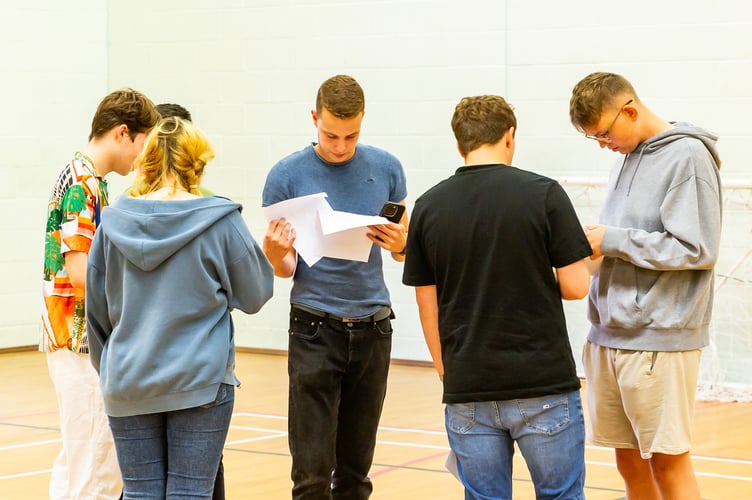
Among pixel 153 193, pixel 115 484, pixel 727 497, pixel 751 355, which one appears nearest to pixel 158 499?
pixel 115 484

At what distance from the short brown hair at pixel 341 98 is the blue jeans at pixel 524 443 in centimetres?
114

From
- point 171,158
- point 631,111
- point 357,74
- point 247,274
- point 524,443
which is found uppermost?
point 357,74

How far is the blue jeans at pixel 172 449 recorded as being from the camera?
304 cm

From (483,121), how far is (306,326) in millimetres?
1111

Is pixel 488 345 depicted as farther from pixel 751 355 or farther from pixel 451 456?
pixel 751 355

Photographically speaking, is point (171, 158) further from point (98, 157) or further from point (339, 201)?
point (339, 201)

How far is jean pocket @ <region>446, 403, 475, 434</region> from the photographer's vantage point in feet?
9.82

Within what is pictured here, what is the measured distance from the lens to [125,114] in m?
3.68

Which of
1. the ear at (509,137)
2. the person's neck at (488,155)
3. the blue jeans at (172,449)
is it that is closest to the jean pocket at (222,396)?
the blue jeans at (172,449)

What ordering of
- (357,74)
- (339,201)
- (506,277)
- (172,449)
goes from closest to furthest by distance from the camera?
(506,277)
(172,449)
(339,201)
(357,74)

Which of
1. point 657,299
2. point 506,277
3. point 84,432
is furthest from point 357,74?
point 506,277

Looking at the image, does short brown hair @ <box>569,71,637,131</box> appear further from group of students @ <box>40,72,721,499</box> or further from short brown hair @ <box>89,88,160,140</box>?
short brown hair @ <box>89,88,160,140</box>

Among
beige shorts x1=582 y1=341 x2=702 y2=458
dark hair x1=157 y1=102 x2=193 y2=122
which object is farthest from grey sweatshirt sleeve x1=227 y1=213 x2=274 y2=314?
beige shorts x1=582 y1=341 x2=702 y2=458

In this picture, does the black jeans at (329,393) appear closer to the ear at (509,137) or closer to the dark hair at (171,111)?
the dark hair at (171,111)
